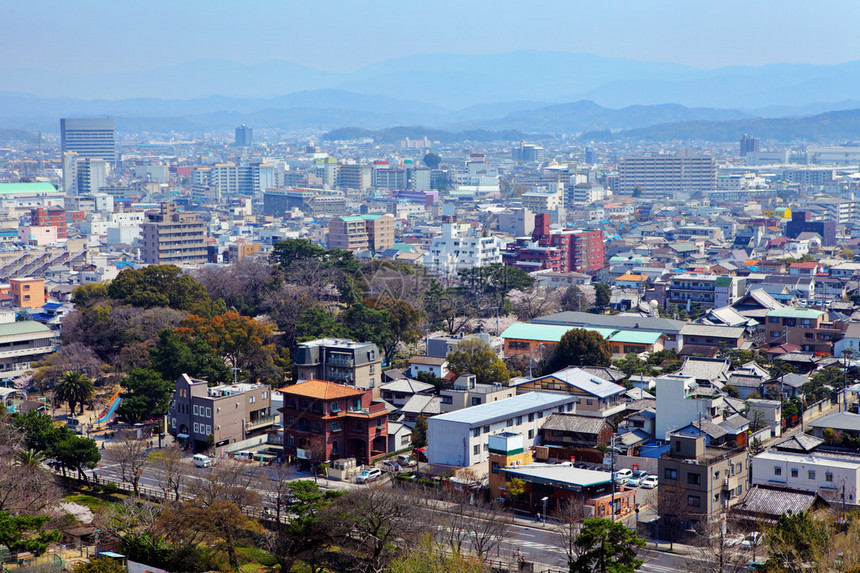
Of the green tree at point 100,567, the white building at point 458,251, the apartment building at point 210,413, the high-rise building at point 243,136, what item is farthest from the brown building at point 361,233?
the high-rise building at point 243,136

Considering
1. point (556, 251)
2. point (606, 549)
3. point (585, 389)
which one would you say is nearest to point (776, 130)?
point (556, 251)

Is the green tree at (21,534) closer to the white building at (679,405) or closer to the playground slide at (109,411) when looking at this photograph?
the playground slide at (109,411)

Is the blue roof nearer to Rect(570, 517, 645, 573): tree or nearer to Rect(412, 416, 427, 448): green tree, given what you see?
Rect(412, 416, 427, 448): green tree

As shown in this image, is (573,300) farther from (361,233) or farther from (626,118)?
(626,118)

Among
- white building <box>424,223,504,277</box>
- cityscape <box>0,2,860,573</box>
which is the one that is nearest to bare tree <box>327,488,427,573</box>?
cityscape <box>0,2,860,573</box>

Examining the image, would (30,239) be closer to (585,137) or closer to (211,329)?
(211,329)

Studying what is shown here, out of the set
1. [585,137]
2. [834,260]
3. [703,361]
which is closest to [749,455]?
[703,361]

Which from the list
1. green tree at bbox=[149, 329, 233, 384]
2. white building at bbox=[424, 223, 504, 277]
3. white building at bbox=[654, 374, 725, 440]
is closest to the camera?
white building at bbox=[654, 374, 725, 440]
